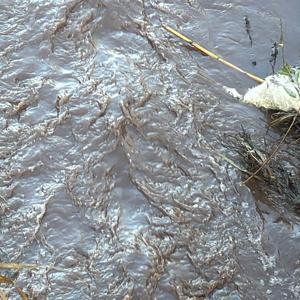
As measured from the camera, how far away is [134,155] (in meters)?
3.74

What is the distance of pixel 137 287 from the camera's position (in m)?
3.18

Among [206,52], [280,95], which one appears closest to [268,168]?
[280,95]

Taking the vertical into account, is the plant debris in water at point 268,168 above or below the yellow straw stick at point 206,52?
below

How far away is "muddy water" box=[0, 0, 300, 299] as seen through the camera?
10.6ft

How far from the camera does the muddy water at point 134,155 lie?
3244mm

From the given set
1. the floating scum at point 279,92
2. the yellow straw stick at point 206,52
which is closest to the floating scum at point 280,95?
the floating scum at point 279,92

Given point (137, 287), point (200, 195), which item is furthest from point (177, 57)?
point (137, 287)

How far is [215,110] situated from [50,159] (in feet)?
3.52

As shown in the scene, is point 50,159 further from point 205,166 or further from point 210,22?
point 210,22

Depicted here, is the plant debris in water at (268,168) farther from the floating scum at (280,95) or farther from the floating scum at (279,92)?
the floating scum at (279,92)

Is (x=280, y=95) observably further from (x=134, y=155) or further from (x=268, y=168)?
(x=134, y=155)

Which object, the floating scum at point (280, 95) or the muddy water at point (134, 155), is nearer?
the muddy water at point (134, 155)

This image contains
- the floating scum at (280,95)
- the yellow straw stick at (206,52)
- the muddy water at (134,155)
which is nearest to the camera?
the muddy water at (134,155)

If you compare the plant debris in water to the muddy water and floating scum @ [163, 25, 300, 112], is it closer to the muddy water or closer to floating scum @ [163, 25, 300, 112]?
the muddy water
